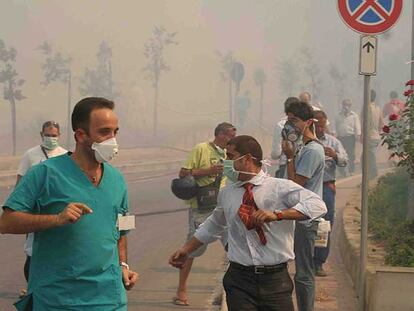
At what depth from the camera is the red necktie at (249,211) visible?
468 centimetres

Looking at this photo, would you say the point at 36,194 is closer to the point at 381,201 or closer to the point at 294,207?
the point at 294,207

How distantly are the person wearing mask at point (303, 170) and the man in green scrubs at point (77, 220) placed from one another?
2.27 meters

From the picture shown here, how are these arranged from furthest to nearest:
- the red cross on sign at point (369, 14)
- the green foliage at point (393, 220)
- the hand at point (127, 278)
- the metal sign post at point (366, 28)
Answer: the green foliage at point (393, 220), the red cross on sign at point (369, 14), the metal sign post at point (366, 28), the hand at point (127, 278)

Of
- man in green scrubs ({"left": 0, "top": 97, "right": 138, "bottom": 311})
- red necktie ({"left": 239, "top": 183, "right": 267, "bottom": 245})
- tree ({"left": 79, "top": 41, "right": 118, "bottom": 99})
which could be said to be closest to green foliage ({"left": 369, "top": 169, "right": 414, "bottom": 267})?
red necktie ({"left": 239, "top": 183, "right": 267, "bottom": 245})

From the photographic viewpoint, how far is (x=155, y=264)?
9.43 meters

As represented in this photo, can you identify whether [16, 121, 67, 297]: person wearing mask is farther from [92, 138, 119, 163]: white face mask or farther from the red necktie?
[92, 138, 119, 163]: white face mask

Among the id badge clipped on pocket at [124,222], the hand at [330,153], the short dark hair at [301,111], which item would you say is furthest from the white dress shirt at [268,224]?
the hand at [330,153]

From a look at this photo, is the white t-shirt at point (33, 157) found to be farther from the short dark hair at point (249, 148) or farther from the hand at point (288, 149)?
the short dark hair at point (249, 148)

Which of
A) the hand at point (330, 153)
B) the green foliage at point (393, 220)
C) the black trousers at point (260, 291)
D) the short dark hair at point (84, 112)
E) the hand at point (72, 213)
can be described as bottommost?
the green foliage at point (393, 220)

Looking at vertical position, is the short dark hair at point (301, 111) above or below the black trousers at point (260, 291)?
above

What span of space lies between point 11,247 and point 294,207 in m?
6.44

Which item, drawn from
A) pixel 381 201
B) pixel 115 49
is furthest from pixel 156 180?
pixel 115 49

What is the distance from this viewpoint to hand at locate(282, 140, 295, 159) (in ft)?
19.6

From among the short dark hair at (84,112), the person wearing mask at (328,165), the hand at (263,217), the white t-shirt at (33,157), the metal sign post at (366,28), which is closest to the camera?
the short dark hair at (84,112)
